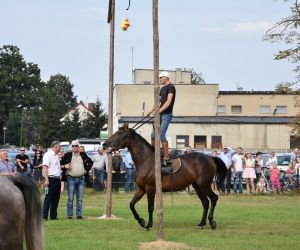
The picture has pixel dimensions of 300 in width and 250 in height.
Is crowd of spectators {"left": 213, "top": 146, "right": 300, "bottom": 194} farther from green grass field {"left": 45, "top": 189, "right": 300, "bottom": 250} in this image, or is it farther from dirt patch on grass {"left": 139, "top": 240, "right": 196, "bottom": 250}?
dirt patch on grass {"left": 139, "top": 240, "right": 196, "bottom": 250}

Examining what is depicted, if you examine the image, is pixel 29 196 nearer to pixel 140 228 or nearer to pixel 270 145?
pixel 140 228

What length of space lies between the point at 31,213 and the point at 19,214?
1.35 ft

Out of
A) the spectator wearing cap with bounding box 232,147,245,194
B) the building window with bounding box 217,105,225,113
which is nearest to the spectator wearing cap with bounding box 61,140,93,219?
the spectator wearing cap with bounding box 232,147,245,194

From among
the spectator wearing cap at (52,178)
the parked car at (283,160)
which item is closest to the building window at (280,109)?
the parked car at (283,160)

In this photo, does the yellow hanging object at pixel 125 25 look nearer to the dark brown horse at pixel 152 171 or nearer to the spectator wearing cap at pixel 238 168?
the dark brown horse at pixel 152 171

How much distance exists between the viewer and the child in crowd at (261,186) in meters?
33.0

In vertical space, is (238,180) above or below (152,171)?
below

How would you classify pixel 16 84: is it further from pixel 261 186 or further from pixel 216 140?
pixel 261 186

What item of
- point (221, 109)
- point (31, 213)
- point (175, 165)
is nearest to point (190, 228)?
point (175, 165)

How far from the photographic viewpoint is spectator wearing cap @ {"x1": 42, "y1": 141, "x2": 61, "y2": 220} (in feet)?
65.1

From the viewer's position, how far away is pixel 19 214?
771cm

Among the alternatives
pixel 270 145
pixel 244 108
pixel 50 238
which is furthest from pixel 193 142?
pixel 50 238

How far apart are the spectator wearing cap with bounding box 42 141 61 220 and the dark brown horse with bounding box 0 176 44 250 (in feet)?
38.2

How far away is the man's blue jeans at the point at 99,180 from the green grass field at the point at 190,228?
5641 mm
